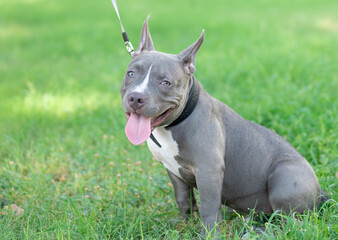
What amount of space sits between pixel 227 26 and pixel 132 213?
7.28m

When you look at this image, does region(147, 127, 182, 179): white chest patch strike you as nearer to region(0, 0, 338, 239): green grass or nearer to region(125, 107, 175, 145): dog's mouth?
region(125, 107, 175, 145): dog's mouth

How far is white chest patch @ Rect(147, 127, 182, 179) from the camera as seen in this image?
10.2 feet

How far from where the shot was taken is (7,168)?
428 centimetres

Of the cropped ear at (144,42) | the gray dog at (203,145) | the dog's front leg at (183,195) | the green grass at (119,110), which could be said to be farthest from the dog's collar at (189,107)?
the green grass at (119,110)

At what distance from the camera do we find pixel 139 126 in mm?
2887

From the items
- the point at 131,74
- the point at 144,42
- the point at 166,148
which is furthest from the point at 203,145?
the point at 144,42

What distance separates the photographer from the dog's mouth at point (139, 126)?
112 inches

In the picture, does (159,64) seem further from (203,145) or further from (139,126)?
(203,145)

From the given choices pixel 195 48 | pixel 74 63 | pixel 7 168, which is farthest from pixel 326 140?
pixel 74 63

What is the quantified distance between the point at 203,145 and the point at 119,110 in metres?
2.93

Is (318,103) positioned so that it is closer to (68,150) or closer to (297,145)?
(297,145)

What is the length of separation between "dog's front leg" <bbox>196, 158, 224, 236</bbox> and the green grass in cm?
18

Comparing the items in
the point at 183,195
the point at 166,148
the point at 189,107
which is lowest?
the point at 183,195

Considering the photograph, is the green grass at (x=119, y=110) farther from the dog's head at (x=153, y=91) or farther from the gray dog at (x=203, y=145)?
the dog's head at (x=153, y=91)
